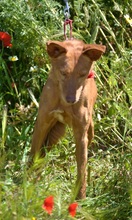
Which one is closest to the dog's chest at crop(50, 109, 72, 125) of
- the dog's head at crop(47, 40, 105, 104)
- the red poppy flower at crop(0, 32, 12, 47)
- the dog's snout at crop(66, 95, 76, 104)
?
the dog's head at crop(47, 40, 105, 104)

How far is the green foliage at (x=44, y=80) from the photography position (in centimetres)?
461

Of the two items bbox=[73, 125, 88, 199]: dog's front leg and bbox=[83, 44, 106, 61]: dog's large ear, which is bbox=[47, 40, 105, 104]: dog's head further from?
bbox=[73, 125, 88, 199]: dog's front leg

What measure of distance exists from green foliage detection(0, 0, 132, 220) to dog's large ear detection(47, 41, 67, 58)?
0.61 metres

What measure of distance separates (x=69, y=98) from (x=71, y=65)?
212 millimetres

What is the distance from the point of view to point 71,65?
4148mm

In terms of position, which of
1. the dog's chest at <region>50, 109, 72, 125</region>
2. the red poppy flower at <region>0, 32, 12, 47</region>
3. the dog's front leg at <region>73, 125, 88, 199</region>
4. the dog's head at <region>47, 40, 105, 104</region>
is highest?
the red poppy flower at <region>0, 32, 12, 47</region>

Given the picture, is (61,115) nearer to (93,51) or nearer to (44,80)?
(93,51)

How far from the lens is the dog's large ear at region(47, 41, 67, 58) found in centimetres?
415

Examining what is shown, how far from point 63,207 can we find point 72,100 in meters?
0.72

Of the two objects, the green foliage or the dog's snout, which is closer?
the dog's snout

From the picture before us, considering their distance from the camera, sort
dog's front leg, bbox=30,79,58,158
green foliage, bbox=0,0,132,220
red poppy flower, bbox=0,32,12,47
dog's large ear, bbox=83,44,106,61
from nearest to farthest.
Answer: dog's large ear, bbox=83,44,106,61, dog's front leg, bbox=30,79,58,158, green foliage, bbox=0,0,132,220, red poppy flower, bbox=0,32,12,47

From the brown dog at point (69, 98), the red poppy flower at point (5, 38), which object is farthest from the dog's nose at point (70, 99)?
the red poppy flower at point (5, 38)

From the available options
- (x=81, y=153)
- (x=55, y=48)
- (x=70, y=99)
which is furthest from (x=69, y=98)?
(x=81, y=153)

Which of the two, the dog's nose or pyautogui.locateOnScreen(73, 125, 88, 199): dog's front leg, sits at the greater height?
the dog's nose
